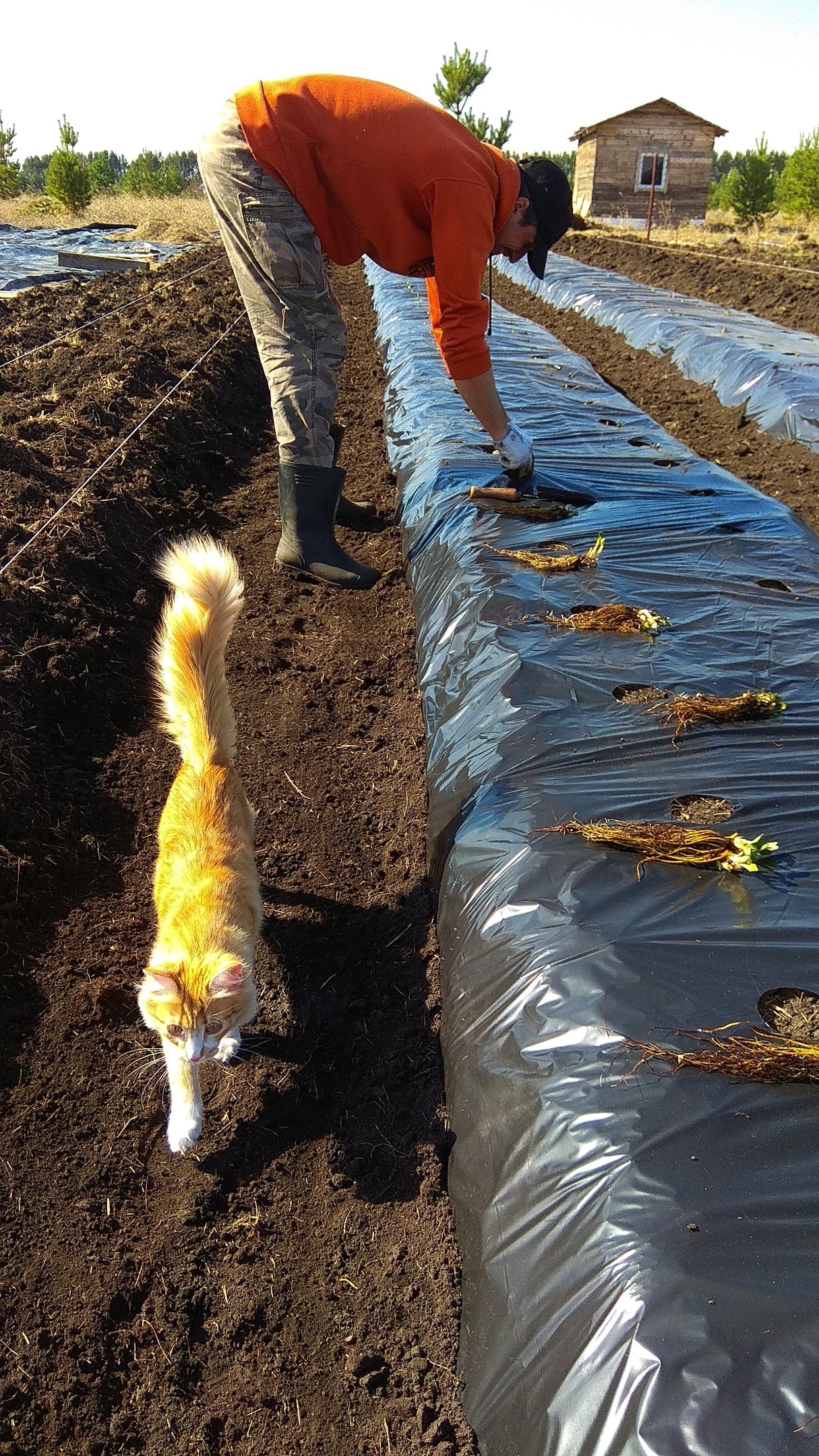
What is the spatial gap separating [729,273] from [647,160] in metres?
21.5

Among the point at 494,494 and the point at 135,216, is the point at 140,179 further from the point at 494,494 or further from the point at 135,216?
the point at 494,494

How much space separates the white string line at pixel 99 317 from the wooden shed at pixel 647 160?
22.1 meters

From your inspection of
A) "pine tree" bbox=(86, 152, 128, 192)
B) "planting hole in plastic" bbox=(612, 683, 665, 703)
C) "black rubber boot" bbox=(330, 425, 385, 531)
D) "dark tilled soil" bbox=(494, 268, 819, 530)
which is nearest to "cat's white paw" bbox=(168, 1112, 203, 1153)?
"planting hole in plastic" bbox=(612, 683, 665, 703)

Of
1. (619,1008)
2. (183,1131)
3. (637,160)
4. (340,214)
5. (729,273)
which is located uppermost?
→ (637,160)

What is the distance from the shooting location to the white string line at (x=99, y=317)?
8.76 metres

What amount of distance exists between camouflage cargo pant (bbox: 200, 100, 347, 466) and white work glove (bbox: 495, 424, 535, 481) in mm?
925

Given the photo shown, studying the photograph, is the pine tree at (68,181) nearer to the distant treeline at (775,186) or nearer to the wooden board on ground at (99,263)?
the wooden board on ground at (99,263)

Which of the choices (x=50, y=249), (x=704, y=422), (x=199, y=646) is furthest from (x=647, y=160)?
(x=199, y=646)

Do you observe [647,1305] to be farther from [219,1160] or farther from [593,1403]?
[219,1160]

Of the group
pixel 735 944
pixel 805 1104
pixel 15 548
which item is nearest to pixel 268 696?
pixel 15 548

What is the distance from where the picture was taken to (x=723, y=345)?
28.1 ft

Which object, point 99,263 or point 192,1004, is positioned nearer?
point 192,1004

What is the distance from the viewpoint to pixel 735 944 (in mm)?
1955

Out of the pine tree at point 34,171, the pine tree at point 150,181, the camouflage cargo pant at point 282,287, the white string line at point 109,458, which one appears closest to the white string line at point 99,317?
the white string line at point 109,458
